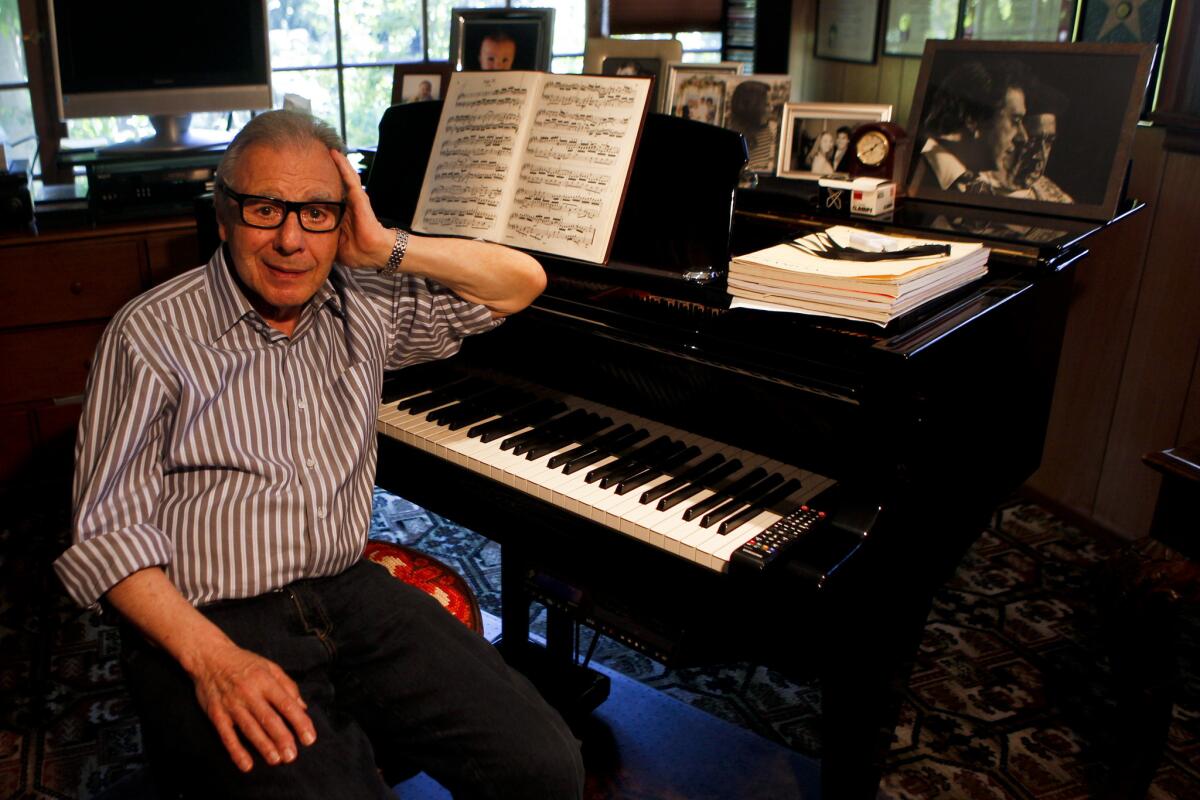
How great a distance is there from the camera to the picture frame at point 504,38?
2.84 meters

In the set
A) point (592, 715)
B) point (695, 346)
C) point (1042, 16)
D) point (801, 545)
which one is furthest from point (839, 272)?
point (1042, 16)

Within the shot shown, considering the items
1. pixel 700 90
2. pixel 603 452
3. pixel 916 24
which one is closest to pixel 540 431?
pixel 603 452

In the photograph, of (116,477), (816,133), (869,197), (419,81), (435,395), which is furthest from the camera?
(419,81)

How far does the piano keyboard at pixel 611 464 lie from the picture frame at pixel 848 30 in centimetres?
231

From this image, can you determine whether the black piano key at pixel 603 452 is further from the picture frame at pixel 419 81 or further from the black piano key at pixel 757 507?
the picture frame at pixel 419 81

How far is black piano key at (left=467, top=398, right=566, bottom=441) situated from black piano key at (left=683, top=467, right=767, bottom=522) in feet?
1.24

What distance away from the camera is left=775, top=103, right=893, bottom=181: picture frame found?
236 cm

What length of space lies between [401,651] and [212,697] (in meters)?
0.28

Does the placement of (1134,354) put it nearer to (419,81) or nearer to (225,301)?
(419,81)

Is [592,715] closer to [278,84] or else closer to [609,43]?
A: [609,43]

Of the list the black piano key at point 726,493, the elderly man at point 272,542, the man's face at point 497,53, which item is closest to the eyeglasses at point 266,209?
the elderly man at point 272,542

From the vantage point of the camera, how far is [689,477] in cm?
169

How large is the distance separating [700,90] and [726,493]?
1299 millimetres

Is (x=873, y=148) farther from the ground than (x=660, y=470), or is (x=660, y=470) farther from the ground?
(x=873, y=148)
